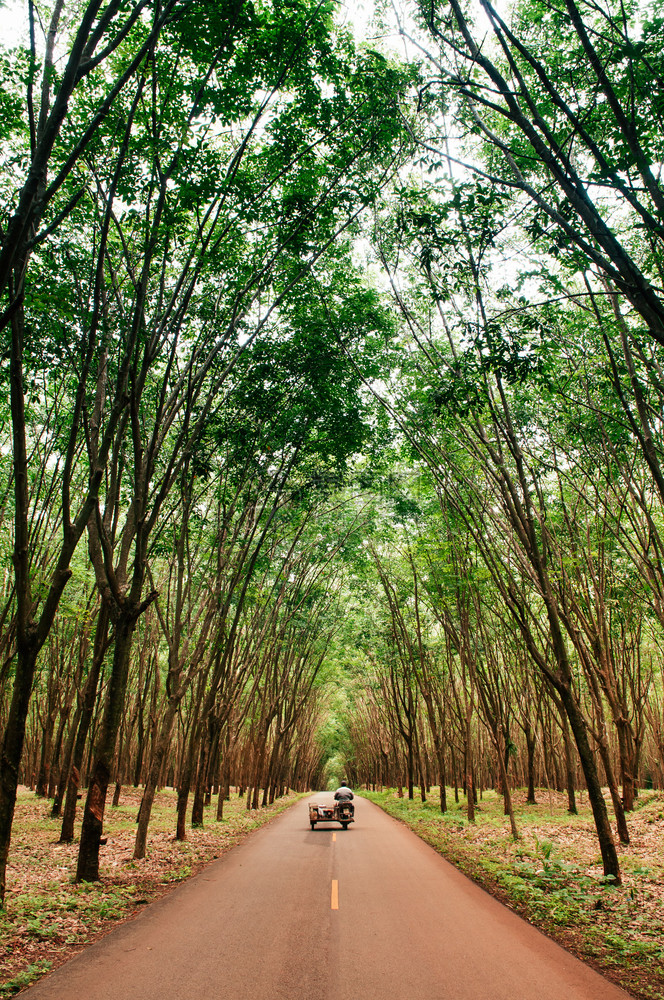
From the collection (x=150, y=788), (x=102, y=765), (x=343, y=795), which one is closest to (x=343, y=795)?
(x=343, y=795)

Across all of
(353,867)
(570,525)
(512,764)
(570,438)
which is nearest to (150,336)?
(570,438)

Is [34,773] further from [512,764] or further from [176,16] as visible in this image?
[176,16]

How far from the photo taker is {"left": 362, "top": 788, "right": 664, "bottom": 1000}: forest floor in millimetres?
5500

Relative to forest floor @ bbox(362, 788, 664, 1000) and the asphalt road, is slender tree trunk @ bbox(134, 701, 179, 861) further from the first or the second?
forest floor @ bbox(362, 788, 664, 1000)

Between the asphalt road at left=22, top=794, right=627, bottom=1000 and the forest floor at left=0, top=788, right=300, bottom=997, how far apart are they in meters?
0.32

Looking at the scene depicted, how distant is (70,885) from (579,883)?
746cm

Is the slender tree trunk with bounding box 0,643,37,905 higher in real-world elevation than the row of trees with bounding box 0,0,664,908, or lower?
lower

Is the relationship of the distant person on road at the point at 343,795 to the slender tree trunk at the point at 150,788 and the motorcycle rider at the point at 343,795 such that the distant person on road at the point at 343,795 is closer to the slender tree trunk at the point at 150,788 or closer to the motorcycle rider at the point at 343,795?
the motorcycle rider at the point at 343,795

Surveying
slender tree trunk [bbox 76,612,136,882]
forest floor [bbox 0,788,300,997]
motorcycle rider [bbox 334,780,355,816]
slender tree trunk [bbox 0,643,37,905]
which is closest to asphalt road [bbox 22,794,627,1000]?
forest floor [bbox 0,788,300,997]

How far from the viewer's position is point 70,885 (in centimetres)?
792

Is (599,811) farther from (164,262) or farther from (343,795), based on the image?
(343,795)

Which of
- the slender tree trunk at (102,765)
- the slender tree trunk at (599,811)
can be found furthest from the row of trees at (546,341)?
the slender tree trunk at (102,765)

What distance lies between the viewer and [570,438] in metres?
11.0

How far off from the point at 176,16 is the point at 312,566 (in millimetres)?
19057
